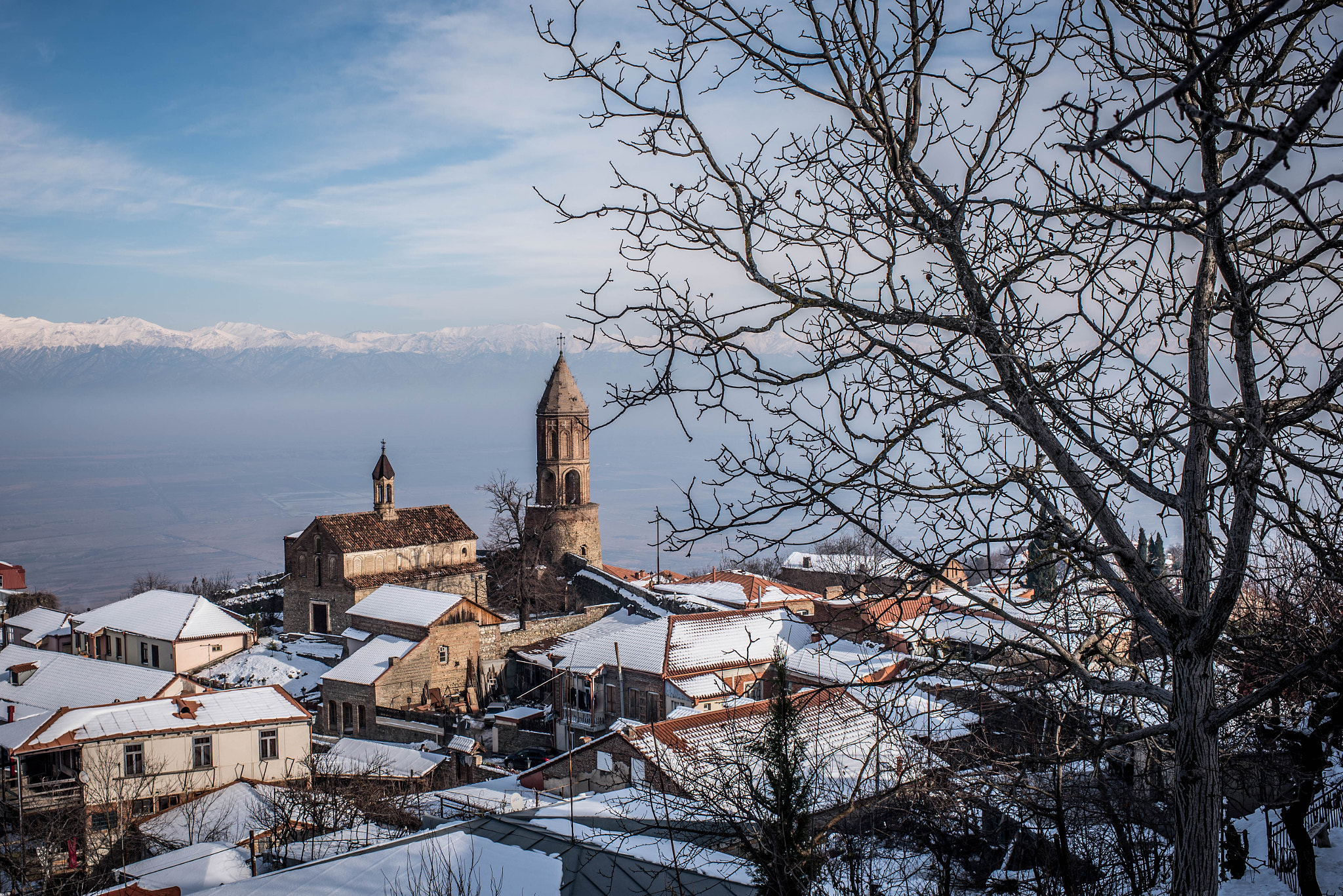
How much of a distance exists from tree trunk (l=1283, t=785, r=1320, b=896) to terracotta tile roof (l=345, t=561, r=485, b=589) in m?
31.7

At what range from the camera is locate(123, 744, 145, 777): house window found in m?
20.4

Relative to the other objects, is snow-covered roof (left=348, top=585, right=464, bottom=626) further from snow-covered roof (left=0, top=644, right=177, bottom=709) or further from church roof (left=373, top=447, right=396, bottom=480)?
church roof (left=373, top=447, right=396, bottom=480)

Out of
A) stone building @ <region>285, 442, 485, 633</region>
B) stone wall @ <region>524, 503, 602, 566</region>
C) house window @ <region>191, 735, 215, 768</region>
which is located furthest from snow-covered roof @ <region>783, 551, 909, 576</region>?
stone building @ <region>285, 442, 485, 633</region>

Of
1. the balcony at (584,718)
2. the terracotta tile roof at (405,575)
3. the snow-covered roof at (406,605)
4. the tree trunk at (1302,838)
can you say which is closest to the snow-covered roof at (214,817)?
the balcony at (584,718)

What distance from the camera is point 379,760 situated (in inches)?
864

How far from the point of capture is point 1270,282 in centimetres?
283

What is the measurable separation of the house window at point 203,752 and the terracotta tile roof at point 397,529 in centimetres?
1500

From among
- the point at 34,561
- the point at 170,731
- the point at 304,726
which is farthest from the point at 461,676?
the point at 34,561

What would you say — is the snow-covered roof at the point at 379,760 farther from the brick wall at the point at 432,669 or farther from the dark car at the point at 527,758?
the brick wall at the point at 432,669

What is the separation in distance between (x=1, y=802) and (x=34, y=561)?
4927 inches

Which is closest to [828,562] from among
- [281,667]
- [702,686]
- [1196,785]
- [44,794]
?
[702,686]

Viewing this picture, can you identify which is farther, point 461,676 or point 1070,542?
point 461,676

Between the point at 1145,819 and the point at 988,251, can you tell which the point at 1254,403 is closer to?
the point at 988,251

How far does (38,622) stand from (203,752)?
2460 cm
